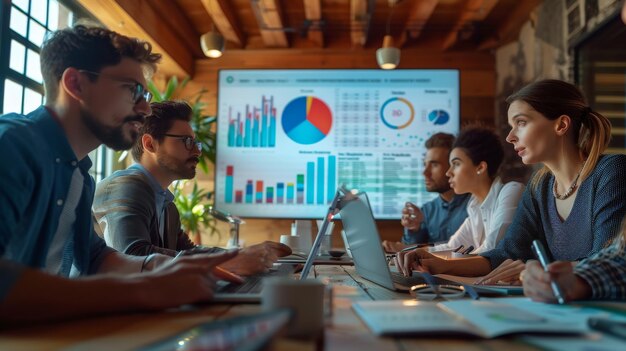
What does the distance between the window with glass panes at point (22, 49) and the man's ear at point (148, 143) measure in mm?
953

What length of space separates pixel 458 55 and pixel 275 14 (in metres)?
2.02

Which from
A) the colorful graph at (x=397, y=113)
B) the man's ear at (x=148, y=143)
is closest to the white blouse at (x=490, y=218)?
the man's ear at (x=148, y=143)

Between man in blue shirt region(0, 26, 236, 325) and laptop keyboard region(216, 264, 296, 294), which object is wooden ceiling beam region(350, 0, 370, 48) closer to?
man in blue shirt region(0, 26, 236, 325)

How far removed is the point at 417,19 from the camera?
16.0 ft

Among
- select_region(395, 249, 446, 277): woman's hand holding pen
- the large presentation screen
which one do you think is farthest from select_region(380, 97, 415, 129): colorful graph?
select_region(395, 249, 446, 277): woman's hand holding pen

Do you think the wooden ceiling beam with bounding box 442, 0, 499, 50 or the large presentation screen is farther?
the large presentation screen

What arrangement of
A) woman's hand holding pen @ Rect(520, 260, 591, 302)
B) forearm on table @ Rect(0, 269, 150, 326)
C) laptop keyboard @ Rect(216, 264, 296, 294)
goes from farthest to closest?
1. laptop keyboard @ Rect(216, 264, 296, 294)
2. woman's hand holding pen @ Rect(520, 260, 591, 302)
3. forearm on table @ Rect(0, 269, 150, 326)

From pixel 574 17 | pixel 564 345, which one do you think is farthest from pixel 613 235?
pixel 574 17

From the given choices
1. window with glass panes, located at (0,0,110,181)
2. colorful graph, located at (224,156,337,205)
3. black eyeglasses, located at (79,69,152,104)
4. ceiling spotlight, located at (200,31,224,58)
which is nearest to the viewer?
black eyeglasses, located at (79,69,152,104)

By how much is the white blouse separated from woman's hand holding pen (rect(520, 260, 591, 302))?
4.60 ft

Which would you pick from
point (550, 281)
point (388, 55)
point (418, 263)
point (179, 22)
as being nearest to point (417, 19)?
point (388, 55)

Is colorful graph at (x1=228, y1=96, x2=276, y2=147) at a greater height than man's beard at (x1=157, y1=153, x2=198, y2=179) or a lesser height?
greater

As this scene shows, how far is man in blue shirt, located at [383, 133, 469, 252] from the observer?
3.75 m

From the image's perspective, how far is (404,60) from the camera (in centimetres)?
541
